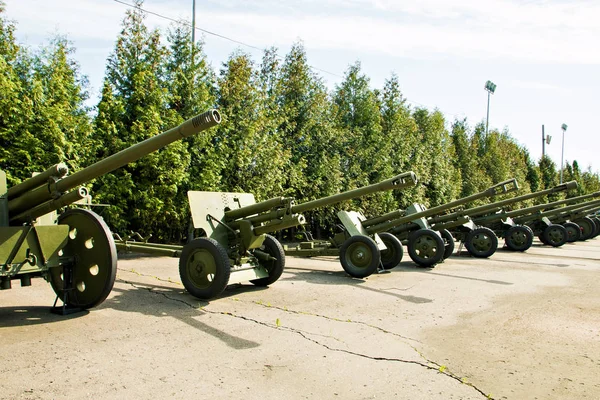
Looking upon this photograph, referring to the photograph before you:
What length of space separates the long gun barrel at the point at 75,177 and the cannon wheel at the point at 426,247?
7011 millimetres

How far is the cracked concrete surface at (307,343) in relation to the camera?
12.5 feet

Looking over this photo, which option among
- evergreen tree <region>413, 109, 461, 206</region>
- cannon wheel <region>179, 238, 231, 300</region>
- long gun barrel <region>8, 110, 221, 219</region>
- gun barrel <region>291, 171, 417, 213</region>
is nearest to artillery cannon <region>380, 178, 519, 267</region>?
gun barrel <region>291, 171, 417, 213</region>

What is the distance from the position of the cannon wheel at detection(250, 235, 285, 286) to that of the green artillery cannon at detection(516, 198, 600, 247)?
11816mm

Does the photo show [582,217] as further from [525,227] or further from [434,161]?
[525,227]

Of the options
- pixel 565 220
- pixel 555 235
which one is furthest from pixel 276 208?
pixel 565 220

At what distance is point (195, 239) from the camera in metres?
6.94

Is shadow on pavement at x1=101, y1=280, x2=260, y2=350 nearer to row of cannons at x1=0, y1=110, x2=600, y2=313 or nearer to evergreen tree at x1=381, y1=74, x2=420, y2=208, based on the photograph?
row of cannons at x1=0, y1=110, x2=600, y2=313

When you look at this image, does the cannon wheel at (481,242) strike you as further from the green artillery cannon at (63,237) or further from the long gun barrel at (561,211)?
the green artillery cannon at (63,237)

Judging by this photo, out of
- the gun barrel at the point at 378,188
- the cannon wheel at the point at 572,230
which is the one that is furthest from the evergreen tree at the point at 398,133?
the gun barrel at the point at 378,188

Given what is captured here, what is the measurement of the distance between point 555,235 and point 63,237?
17176mm

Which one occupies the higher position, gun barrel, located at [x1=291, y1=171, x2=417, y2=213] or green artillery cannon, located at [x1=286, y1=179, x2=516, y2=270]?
gun barrel, located at [x1=291, y1=171, x2=417, y2=213]

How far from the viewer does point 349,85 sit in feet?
65.3

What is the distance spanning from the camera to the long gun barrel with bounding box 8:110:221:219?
4.95 m

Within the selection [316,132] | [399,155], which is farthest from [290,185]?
[399,155]
